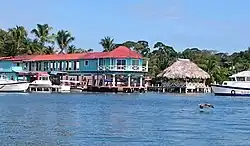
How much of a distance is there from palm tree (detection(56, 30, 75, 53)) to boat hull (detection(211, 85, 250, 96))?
3889 cm

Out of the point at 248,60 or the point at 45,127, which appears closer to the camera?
the point at 45,127

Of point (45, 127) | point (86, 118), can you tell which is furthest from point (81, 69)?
point (45, 127)

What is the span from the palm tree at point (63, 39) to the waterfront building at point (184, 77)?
2157cm

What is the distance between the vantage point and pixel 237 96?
3637 inches

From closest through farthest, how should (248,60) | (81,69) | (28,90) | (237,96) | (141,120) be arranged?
(141,120), (237,96), (28,90), (81,69), (248,60)

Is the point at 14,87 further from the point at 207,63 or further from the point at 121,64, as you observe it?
the point at 207,63

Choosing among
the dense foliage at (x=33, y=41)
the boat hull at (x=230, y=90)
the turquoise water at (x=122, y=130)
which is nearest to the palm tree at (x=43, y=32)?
the dense foliage at (x=33, y=41)

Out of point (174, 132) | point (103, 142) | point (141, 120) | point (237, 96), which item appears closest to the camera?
point (103, 142)

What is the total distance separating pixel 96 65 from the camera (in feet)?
345

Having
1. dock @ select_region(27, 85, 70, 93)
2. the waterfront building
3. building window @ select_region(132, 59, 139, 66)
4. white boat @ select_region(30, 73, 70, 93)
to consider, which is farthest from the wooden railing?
dock @ select_region(27, 85, 70, 93)

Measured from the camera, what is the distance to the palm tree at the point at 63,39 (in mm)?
121625

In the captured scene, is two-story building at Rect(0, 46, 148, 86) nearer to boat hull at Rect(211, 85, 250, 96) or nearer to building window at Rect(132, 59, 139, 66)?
building window at Rect(132, 59, 139, 66)

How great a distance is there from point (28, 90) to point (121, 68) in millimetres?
16311

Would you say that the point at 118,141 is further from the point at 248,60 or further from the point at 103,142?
the point at 248,60
